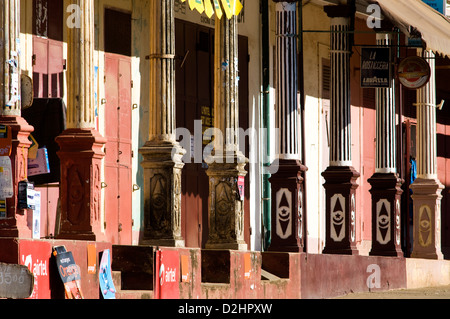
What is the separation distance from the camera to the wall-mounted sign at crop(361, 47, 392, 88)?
20219 mm

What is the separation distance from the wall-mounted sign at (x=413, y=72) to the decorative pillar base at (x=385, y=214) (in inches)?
63.4

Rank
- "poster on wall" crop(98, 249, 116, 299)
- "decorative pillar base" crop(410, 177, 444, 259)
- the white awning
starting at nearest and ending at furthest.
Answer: "poster on wall" crop(98, 249, 116, 299) < the white awning < "decorative pillar base" crop(410, 177, 444, 259)

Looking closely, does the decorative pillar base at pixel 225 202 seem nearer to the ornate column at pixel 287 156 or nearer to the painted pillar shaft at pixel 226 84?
the painted pillar shaft at pixel 226 84

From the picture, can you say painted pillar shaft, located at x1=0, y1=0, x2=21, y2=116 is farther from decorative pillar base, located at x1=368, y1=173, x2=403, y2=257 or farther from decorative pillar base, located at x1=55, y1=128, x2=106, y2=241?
decorative pillar base, located at x1=368, y1=173, x2=403, y2=257

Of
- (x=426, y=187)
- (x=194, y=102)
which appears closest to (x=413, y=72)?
(x=426, y=187)

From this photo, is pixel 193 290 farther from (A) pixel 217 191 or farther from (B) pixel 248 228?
(B) pixel 248 228

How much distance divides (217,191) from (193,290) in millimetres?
2378

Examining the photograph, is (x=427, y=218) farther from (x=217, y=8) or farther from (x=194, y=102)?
(x=217, y=8)

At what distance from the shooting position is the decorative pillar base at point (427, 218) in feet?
74.9

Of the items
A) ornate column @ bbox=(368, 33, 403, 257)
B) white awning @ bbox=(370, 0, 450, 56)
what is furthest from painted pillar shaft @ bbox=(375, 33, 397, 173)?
white awning @ bbox=(370, 0, 450, 56)

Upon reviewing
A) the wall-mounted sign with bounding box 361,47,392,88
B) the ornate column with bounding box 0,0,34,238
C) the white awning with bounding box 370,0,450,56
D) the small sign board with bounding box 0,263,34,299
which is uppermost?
the white awning with bounding box 370,0,450,56

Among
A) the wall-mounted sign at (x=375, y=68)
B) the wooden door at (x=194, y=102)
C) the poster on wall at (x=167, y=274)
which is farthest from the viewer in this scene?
the wall-mounted sign at (x=375, y=68)

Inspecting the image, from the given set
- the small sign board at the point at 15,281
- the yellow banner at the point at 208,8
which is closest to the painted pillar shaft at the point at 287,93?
the yellow banner at the point at 208,8

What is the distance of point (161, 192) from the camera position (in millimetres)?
13906
